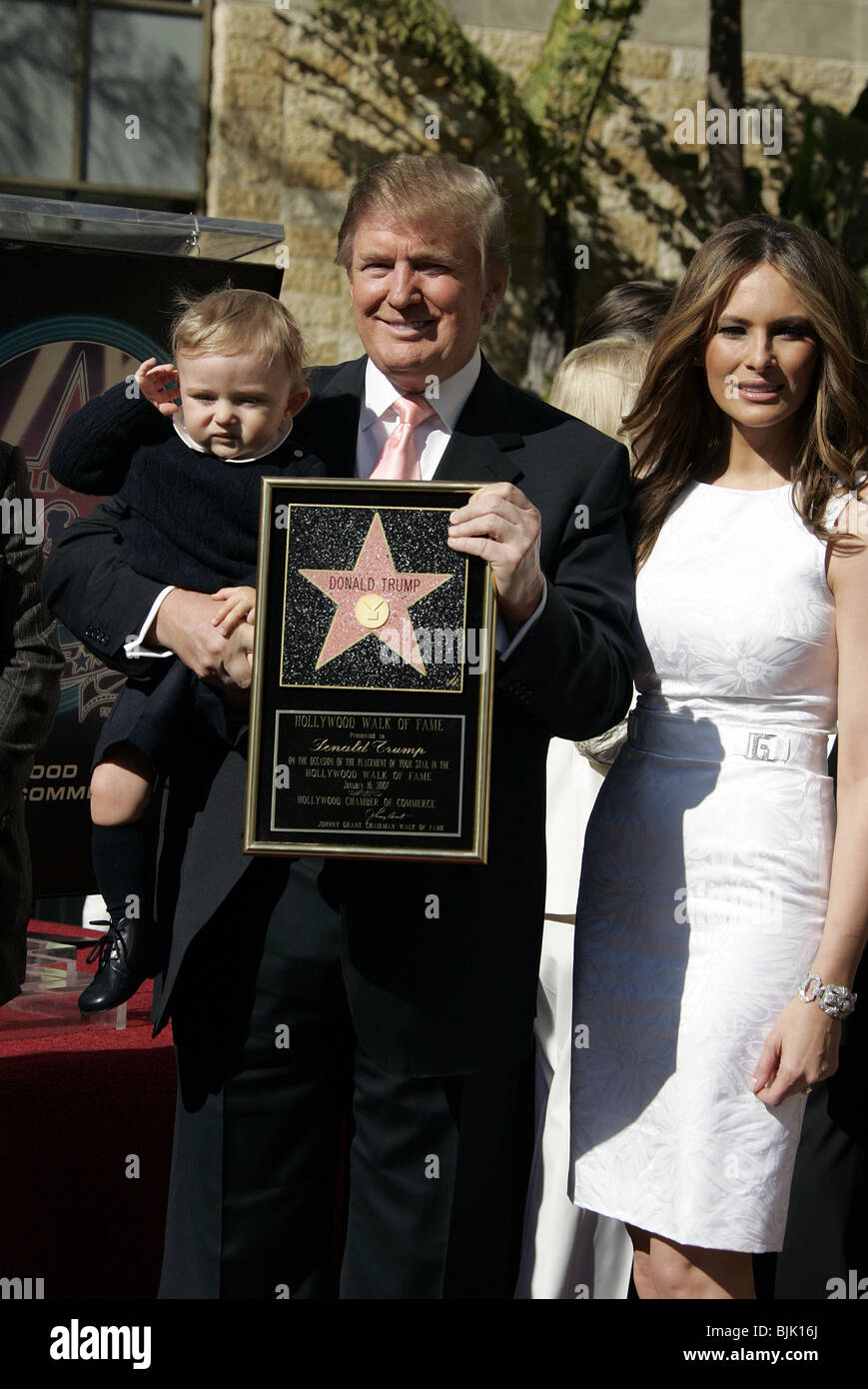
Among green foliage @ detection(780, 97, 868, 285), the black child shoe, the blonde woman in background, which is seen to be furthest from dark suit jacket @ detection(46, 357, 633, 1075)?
green foliage @ detection(780, 97, 868, 285)

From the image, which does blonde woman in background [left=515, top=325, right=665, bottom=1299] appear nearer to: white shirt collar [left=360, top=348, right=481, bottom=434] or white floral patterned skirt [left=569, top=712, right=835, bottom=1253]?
white floral patterned skirt [left=569, top=712, right=835, bottom=1253]

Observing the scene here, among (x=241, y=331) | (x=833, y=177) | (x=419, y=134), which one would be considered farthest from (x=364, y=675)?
(x=833, y=177)

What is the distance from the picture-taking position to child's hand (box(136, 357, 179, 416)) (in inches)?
99.6

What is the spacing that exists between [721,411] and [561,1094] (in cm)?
151

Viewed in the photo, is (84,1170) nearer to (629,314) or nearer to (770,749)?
(770,749)

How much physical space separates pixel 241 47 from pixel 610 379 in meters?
6.84

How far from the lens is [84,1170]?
3.52 m

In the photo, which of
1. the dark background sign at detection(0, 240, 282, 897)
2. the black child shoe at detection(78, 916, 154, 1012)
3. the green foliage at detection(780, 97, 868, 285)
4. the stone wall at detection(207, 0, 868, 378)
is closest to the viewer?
the black child shoe at detection(78, 916, 154, 1012)

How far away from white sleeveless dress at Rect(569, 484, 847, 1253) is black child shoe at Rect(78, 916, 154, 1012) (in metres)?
0.80

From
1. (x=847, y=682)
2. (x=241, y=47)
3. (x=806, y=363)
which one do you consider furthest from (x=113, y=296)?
(x=241, y=47)

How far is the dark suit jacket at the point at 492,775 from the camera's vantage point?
7.56 feet

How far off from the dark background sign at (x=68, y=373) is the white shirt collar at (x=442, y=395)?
201cm
